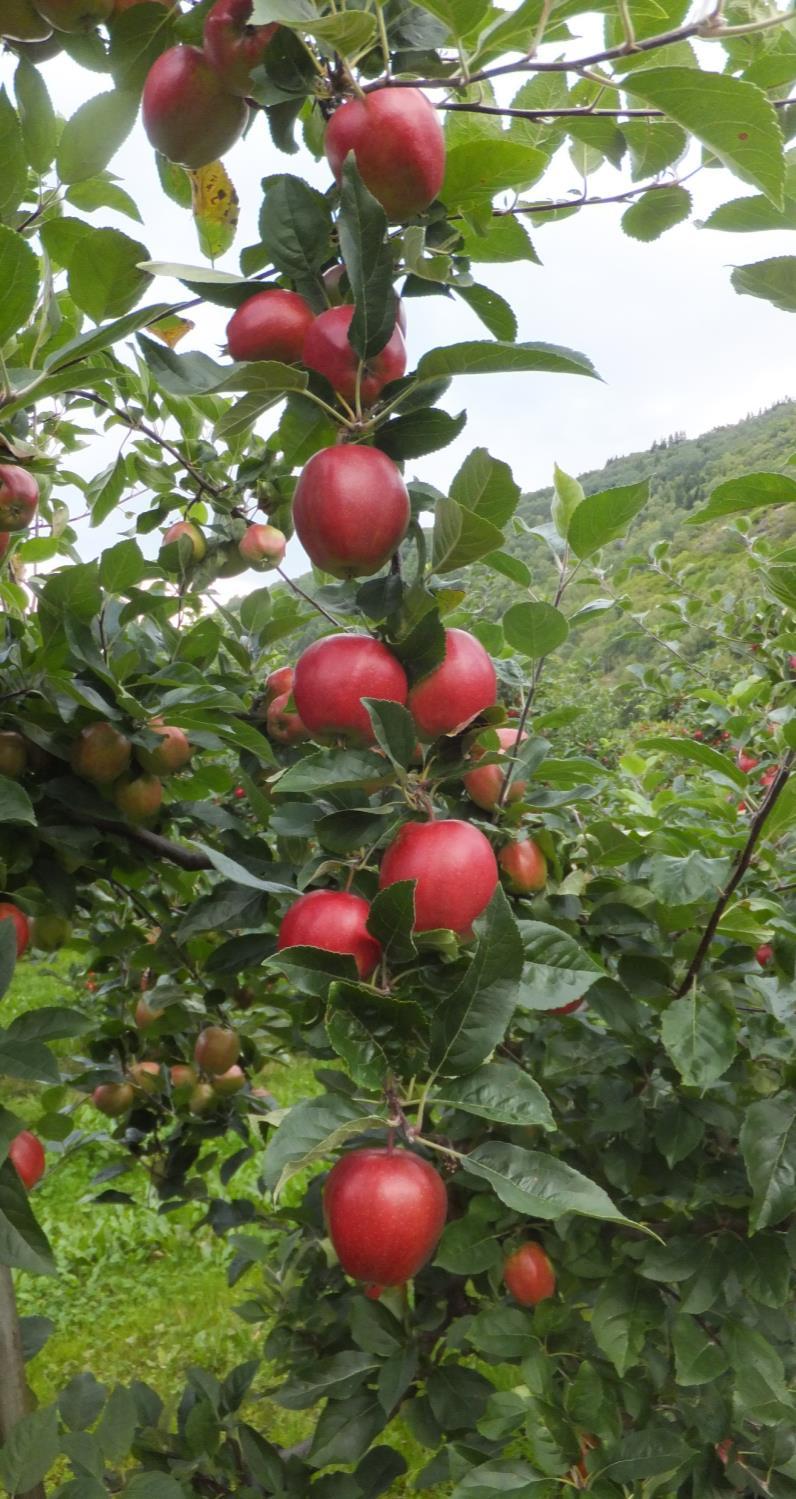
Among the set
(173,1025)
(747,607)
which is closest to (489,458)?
(173,1025)

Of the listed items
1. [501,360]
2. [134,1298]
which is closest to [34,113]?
[501,360]

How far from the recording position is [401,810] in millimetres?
716

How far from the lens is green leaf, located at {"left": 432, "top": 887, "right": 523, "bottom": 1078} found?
0.58 meters

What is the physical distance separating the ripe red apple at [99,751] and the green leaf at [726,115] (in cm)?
87

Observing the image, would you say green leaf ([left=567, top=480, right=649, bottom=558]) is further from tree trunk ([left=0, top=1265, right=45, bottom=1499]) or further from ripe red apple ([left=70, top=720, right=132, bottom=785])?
tree trunk ([left=0, top=1265, right=45, bottom=1499])

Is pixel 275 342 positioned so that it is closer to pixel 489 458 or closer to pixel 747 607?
pixel 489 458

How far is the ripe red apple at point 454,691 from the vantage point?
70 centimetres

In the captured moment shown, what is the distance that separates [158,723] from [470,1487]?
0.85m

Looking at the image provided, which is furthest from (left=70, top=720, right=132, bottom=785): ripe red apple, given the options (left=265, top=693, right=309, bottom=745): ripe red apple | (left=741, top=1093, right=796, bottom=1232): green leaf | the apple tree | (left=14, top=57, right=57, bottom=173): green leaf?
(left=741, top=1093, right=796, bottom=1232): green leaf

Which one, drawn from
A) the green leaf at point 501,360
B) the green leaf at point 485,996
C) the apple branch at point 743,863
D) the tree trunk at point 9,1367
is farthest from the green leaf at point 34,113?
the tree trunk at point 9,1367

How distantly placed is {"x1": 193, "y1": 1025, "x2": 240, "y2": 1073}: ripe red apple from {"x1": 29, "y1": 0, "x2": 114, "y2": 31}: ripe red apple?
4.68 ft

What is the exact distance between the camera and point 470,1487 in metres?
0.84

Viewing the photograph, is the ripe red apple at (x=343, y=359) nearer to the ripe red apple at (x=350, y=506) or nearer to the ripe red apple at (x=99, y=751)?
the ripe red apple at (x=350, y=506)

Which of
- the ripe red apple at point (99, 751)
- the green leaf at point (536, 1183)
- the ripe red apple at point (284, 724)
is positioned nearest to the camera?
the green leaf at point (536, 1183)
